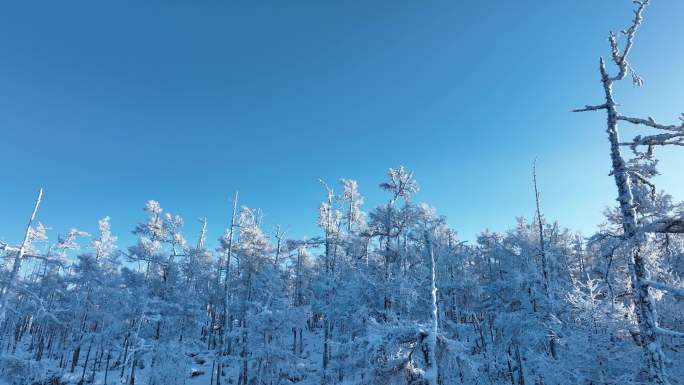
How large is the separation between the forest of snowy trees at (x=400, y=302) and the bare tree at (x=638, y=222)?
0.09ft

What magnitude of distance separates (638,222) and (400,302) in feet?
39.1

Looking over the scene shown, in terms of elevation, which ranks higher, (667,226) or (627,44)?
(627,44)

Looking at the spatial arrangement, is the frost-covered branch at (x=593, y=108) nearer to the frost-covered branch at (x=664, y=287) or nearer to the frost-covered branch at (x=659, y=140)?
the frost-covered branch at (x=659, y=140)

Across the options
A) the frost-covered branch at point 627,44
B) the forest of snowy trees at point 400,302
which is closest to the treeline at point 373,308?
the forest of snowy trees at point 400,302

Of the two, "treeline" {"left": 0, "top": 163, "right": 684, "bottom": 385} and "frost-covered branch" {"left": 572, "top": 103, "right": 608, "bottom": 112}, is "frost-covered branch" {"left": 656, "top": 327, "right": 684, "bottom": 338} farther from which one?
"frost-covered branch" {"left": 572, "top": 103, "right": 608, "bottom": 112}

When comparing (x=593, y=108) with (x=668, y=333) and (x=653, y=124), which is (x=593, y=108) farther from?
(x=668, y=333)

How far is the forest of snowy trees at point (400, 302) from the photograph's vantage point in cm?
769

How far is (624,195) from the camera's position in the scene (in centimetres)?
696

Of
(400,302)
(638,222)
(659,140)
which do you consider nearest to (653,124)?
A: (659,140)

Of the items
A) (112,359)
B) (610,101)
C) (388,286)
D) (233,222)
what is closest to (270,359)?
(388,286)

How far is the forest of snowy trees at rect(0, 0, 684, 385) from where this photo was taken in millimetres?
7690

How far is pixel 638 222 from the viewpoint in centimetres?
674

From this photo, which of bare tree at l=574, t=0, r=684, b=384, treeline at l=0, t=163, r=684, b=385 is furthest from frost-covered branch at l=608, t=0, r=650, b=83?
treeline at l=0, t=163, r=684, b=385

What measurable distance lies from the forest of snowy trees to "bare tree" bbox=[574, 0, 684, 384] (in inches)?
1.1
